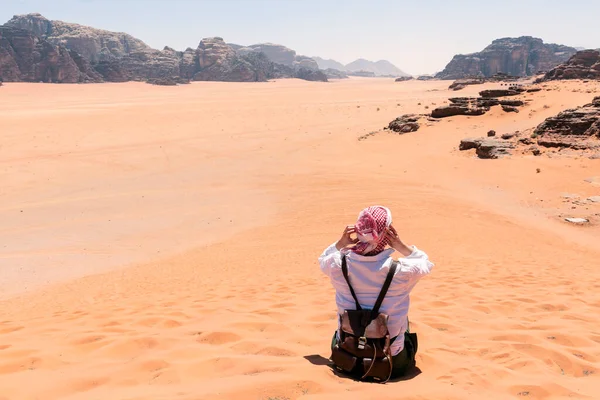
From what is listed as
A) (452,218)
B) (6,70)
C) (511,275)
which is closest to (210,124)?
(452,218)

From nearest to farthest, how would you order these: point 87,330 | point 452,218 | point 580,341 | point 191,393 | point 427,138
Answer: point 191,393 → point 580,341 → point 87,330 → point 452,218 → point 427,138

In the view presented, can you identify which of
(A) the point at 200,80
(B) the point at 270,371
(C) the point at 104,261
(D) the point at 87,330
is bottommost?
(C) the point at 104,261

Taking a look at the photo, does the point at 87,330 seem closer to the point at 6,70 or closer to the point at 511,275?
the point at 511,275

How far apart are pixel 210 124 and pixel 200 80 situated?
278ft

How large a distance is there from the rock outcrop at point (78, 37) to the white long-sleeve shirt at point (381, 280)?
12809 cm

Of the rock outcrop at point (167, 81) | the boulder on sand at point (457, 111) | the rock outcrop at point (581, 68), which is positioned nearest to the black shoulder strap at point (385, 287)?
the boulder on sand at point (457, 111)

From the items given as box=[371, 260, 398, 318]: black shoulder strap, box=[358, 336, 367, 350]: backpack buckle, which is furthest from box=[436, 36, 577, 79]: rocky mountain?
box=[358, 336, 367, 350]: backpack buckle

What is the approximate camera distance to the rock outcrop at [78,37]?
121m

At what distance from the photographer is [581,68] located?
55094 millimetres

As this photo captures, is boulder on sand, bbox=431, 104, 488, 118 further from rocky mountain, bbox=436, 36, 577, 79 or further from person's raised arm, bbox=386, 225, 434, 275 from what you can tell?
rocky mountain, bbox=436, 36, 577, 79

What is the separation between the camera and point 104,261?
9570 mm

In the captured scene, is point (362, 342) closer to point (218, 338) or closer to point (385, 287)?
point (385, 287)

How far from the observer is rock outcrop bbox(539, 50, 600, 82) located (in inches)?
2083

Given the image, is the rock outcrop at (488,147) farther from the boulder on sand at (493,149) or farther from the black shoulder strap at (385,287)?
the black shoulder strap at (385,287)
